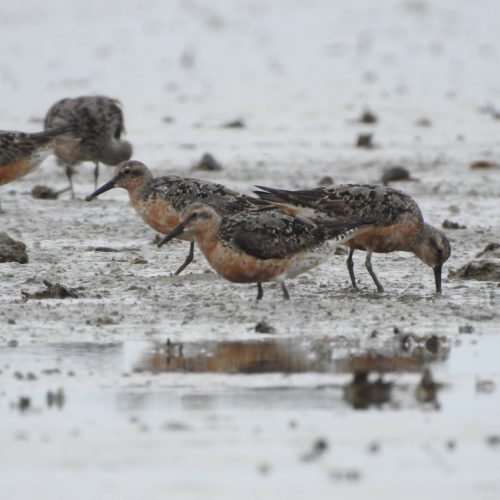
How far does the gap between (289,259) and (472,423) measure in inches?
147

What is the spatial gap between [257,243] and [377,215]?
5.30 feet

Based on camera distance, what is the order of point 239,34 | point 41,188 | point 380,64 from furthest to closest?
point 239,34 < point 380,64 < point 41,188

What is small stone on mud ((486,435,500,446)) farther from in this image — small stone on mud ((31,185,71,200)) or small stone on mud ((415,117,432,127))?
small stone on mud ((415,117,432,127))

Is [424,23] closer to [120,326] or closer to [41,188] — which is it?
[41,188]

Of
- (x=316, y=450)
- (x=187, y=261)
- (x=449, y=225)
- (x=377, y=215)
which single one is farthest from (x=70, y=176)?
(x=316, y=450)

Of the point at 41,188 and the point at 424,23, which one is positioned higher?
the point at 424,23

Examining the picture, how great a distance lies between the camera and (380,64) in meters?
27.5

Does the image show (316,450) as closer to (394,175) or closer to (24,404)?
(24,404)

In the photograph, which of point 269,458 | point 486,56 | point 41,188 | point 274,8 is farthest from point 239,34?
point 269,458

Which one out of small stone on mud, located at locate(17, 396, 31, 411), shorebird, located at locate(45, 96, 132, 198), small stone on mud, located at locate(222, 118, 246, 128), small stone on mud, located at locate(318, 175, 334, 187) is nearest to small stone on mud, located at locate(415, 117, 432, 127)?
small stone on mud, located at locate(222, 118, 246, 128)

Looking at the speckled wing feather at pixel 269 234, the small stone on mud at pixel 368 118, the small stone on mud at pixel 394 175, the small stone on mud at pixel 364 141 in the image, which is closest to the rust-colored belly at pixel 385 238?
the speckled wing feather at pixel 269 234

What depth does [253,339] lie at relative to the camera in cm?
909

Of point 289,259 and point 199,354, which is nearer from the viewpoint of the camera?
point 199,354

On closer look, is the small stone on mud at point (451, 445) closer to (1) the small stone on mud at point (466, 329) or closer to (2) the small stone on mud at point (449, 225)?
(1) the small stone on mud at point (466, 329)
